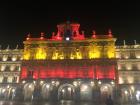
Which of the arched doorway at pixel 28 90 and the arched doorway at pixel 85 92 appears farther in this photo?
the arched doorway at pixel 28 90

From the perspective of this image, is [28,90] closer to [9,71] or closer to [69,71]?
[9,71]

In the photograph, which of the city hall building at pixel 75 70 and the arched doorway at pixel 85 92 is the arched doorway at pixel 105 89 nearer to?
the city hall building at pixel 75 70

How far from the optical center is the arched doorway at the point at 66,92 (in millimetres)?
62906

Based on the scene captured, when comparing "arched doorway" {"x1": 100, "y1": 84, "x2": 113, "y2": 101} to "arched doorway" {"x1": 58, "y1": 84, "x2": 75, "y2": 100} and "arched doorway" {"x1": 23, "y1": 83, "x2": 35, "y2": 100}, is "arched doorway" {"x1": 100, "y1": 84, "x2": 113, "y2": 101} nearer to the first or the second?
"arched doorway" {"x1": 58, "y1": 84, "x2": 75, "y2": 100}

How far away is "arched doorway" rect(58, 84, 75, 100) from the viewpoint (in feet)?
206

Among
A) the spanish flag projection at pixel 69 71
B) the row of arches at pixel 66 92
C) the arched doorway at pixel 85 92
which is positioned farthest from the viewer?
the spanish flag projection at pixel 69 71

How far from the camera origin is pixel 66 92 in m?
64.4

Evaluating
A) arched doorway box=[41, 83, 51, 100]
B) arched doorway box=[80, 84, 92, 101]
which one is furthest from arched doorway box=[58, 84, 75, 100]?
arched doorway box=[41, 83, 51, 100]

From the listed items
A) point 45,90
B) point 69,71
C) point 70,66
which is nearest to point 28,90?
point 45,90

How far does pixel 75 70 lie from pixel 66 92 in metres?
7.29

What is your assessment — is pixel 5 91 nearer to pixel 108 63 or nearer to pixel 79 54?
pixel 79 54

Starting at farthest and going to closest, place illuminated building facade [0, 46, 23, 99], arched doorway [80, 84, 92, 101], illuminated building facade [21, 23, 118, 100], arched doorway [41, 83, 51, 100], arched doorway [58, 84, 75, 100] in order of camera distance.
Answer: illuminated building facade [0, 46, 23, 99] → arched doorway [41, 83, 51, 100] → arched doorway [58, 84, 75, 100] → illuminated building facade [21, 23, 118, 100] → arched doorway [80, 84, 92, 101]

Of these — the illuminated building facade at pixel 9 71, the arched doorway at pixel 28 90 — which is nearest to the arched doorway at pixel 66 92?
the arched doorway at pixel 28 90

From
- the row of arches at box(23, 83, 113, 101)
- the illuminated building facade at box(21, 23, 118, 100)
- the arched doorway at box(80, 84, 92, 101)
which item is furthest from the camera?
the illuminated building facade at box(21, 23, 118, 100)
